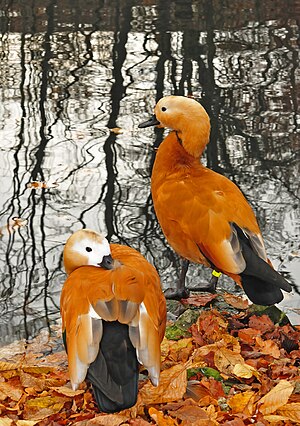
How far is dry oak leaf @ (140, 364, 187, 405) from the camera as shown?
3.67 metres

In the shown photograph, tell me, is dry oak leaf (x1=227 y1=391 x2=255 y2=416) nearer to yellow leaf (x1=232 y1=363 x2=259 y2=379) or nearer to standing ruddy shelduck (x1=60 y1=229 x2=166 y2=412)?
yellow leaf (x1=232 y1=363 x2=259 y2=379)

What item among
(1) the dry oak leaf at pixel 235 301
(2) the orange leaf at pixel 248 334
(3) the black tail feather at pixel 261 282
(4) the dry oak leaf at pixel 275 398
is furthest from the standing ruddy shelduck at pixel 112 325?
(1) the dry oak leaf at pixel 235 301

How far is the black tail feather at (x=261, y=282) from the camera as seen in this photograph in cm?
423

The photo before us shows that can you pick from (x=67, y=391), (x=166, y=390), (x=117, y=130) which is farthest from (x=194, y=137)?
(x=117, y=130)

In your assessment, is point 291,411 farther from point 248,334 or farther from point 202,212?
point 202,212

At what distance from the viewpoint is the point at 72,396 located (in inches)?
147

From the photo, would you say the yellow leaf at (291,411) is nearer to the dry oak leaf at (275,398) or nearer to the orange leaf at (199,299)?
the dry oak leaf at (275,398)

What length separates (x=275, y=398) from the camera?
354cm

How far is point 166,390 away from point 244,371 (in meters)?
0.40

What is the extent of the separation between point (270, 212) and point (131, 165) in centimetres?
151

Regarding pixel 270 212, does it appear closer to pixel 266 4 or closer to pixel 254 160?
pixel 254 160

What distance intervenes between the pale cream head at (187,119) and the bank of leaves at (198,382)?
3.28 ft

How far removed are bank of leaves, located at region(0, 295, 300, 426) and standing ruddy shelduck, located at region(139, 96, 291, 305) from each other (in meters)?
0.28

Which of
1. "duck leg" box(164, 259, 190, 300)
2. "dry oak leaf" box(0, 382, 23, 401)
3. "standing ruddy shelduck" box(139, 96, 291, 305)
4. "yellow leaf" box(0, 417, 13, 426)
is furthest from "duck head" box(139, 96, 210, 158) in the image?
"yellow leaf" box(0, 417, 13, 426)
